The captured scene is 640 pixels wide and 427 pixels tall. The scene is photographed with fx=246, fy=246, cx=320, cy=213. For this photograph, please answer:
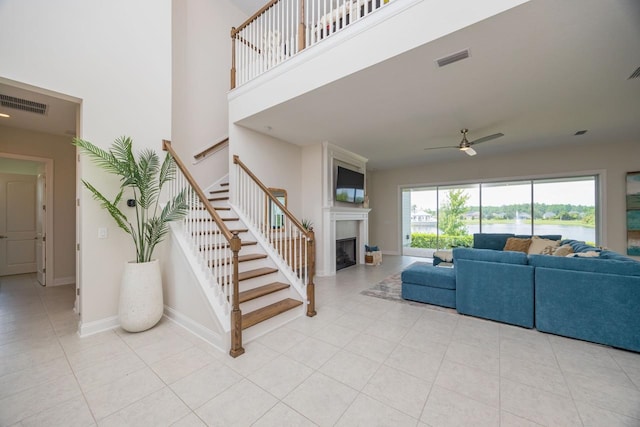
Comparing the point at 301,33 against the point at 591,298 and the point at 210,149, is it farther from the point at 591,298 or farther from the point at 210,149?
the point at 591,298

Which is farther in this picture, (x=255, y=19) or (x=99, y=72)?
(x=255, y=19)

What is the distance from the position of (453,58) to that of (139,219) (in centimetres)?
411

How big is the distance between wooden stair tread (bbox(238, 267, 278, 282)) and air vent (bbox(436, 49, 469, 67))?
3.20m

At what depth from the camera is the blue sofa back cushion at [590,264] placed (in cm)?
235

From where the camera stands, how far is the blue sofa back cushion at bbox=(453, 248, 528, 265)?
9.50 feet

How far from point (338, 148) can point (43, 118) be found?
5.05 m

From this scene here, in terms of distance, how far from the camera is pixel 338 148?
5.79 m

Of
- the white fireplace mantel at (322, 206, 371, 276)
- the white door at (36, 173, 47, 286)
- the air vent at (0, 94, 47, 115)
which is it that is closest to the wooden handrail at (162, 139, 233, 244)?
the air vent at (0, 94, 47, 115)

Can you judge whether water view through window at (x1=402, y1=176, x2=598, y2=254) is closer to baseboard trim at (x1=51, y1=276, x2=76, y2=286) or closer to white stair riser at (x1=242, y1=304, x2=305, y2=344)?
white stair riser at (x1=242, y1=304, x2=305, y2=344)

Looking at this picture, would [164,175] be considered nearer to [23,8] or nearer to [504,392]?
[23,8]

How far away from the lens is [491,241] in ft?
19.3

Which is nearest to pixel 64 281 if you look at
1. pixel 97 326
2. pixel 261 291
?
pixel 97 326

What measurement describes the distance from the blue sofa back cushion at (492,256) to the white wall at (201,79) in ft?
15.7

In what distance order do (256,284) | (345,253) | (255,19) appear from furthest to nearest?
(345,253) → (255,19) → (256,284)
